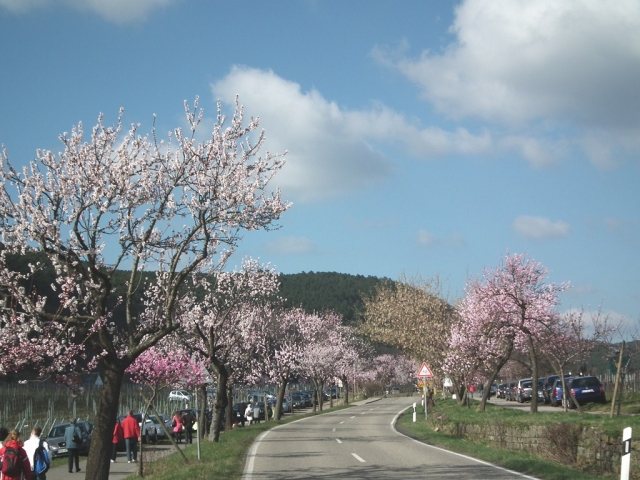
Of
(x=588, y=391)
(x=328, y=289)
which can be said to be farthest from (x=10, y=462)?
(x=328, y=289)

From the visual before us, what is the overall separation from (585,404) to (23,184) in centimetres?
3217

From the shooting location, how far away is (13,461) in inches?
468

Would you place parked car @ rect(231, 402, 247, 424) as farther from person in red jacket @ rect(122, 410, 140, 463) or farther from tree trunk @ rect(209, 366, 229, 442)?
person in red jacket @ rect(122, 410, 140, 463)

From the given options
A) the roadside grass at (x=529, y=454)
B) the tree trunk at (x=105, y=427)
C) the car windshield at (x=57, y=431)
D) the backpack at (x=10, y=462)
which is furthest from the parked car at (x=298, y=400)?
the backpack at (x=10, y=462)

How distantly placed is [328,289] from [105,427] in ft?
467

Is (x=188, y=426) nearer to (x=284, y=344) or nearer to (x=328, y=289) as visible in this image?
(x=284, y=344)

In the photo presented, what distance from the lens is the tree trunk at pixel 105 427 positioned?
12.2 m

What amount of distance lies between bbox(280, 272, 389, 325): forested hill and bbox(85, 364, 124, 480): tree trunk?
121343 millimetres

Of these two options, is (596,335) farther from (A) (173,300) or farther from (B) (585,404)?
(A) (173,300)

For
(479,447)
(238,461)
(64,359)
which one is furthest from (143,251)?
(479,447)

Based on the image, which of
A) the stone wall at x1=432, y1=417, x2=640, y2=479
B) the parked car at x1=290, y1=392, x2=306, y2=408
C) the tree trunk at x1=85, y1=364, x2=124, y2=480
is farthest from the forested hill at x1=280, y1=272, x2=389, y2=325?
the tree trunk at x1=85, y1=364, x2=124, y2=480

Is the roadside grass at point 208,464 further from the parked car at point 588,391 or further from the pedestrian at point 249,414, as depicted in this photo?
the pedestrian at point 249,414

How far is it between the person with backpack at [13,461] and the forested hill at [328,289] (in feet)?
399

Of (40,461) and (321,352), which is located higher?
(321,352)
